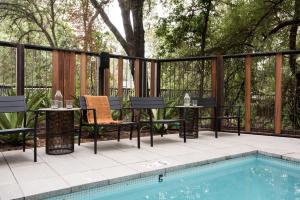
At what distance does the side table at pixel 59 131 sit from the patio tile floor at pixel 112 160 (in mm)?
153

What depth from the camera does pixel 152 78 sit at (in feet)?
25.9

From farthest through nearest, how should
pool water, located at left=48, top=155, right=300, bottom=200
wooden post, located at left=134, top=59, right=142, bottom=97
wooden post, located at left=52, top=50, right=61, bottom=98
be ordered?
wooden post, located at left=134, top=59, right=142, bottom=97 < wooden post, located at left=52, top=50, right=61, bottom=98 < pool water, located at left=48, top=155, right=300, bottom=200

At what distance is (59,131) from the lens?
15.8 feet

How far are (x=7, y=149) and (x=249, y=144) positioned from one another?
13.3 feet

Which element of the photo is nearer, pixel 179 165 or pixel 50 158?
pixel 179 165

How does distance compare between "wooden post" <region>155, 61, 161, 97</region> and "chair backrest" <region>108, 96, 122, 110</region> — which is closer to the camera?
"chair backrest" <region>108, 96, 122, 110</region>

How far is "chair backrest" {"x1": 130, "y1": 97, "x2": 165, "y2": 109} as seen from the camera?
5816mm

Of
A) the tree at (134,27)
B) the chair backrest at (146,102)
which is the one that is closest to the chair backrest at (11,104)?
the chair backrest at (146,102)

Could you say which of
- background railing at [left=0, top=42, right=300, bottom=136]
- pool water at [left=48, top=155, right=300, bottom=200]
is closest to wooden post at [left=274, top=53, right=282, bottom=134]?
background railing at [left=0, top=42, right=300, bottom=136]

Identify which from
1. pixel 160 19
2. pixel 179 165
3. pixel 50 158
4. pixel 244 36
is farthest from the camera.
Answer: pixel 160 19

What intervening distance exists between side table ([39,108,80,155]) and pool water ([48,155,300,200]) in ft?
5.46

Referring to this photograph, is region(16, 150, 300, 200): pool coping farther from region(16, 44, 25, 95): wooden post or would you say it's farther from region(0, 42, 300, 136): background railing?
region(16, 44, 25, 95): wooden post

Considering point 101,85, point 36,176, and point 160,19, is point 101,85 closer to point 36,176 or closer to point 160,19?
point 36,176

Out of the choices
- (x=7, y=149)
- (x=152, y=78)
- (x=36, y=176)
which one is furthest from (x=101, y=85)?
(x=36, y=176)
